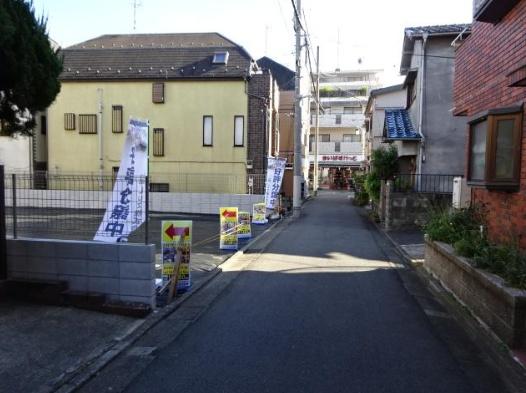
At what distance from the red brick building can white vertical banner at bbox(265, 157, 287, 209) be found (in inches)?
451

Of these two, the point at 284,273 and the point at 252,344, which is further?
the point at 284,273

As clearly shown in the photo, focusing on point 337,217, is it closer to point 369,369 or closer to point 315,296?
point 315,296

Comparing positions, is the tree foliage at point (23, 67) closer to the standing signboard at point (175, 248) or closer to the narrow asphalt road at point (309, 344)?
the standing signboard at point (175, 248)

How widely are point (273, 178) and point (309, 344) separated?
15068 millimetres

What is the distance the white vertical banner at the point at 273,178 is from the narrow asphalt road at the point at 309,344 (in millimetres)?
11031

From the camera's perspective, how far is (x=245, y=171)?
23.3m

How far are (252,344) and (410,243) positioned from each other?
31.5ft

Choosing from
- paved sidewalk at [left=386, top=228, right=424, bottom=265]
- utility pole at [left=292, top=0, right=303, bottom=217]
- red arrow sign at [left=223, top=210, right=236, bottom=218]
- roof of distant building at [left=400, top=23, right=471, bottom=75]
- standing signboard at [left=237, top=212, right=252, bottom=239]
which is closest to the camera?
paved sidewalk at [left=386, top=228, right=424, bottom=265]

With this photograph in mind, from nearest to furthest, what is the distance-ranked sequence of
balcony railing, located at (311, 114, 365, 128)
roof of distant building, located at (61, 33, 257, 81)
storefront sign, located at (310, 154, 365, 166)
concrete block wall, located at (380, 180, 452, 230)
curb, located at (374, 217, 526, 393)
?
1. curb, located at (374, 217, 526, 393)
2. concrete block wall, located at (380, 180, 452, 230)
3. roof of distant building, located at (61, 33, 257, 81)
4. storefront sign, located at (310, 154, 365, 166)
5. balcony railing, located at (311, 114, 365, 128)

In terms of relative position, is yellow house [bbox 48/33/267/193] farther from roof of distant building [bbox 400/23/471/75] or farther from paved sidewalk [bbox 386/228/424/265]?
paved sidewalk [bbox 386/228/424/265]

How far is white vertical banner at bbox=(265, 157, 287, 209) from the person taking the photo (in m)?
19.7

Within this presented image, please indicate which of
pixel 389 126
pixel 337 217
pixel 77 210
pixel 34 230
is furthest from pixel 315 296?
pixel 337 217

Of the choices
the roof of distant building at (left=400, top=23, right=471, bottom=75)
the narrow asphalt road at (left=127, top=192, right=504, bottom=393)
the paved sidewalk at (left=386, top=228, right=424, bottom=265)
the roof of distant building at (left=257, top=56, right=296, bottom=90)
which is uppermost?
the roof of distant building at (left=257, top=56, right=296, bottom=90)

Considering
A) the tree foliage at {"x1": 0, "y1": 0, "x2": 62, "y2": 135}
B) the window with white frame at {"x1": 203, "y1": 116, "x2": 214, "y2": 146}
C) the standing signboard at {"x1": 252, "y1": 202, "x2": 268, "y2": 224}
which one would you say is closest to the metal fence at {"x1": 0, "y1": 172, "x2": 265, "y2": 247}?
the tree foliage at {"x1": 0, "y1": 0, "x2": 62, "y2": 135}
